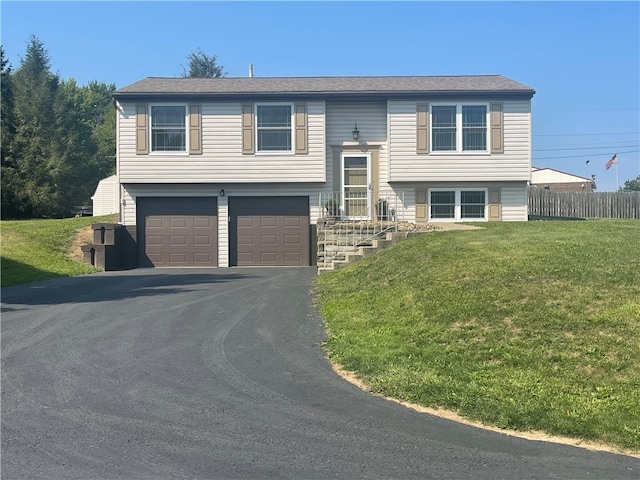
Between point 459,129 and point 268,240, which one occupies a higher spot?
point 459,129

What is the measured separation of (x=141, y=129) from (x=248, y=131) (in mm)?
3448

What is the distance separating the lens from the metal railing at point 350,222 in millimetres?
16323

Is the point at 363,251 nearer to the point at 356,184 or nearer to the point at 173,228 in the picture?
the point at 356,184

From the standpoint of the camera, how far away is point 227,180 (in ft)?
64.2

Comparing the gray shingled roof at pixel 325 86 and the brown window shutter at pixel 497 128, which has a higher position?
the gray shingled roof at pixel 325 86

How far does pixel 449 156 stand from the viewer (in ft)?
63.8

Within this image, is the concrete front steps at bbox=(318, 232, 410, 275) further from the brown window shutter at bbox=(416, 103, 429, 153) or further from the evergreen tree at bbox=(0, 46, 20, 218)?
the evergreen tree at bbox=(0, 46, 20, 218)

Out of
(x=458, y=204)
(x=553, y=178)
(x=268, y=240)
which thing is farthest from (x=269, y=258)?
(x=553, y=178)

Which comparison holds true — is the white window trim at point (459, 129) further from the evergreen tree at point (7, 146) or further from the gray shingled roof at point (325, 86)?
A: the evergreen tree at point (7, 146)

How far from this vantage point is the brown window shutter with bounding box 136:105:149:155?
63.9 ft

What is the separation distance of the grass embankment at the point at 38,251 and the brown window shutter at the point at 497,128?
519 inches

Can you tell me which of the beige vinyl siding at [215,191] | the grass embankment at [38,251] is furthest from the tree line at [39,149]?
the beige vinyl siding at [215,191]

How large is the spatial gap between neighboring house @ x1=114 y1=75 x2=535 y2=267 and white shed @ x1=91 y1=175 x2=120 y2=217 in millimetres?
14709

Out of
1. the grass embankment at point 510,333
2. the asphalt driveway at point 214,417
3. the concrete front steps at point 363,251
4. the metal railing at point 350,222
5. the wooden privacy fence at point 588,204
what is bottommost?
the asphalt driveway at point 214,417
